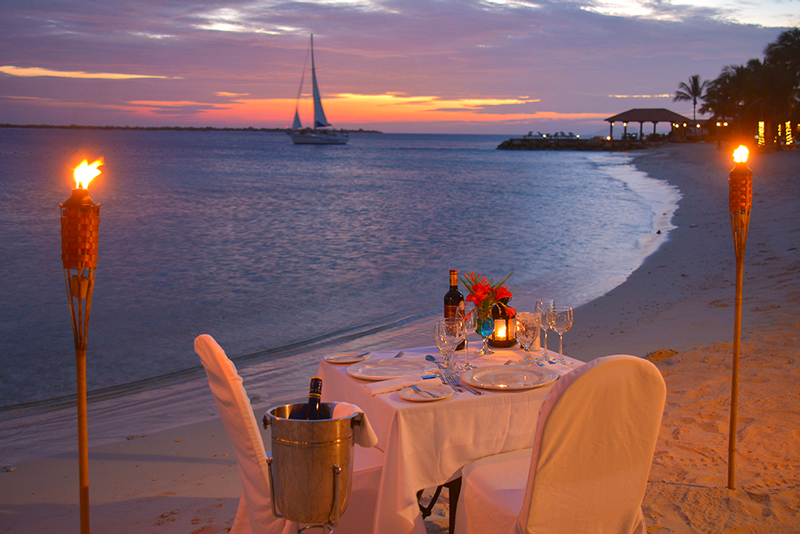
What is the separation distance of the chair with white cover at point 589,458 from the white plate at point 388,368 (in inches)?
22.6

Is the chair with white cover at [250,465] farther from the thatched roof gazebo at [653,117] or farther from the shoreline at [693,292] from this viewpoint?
the thatched roof gazebo at [653,117]

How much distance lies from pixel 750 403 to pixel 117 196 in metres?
26.7

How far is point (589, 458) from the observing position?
73.7 inches

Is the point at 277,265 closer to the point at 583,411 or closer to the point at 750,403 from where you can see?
the point at 750,403

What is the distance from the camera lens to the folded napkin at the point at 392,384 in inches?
88.5

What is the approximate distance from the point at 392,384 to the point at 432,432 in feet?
0.85

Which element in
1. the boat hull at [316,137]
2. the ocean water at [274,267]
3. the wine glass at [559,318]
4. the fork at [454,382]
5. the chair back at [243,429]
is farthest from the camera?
the boat hull at [316,137]

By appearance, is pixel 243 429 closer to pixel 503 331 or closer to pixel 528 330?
pixel 528 330

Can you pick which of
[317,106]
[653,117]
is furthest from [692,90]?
[317,106]

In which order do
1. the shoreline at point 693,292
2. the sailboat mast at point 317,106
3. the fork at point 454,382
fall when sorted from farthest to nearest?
the sailboat mast at point 317,106 < the shoreline at point 693,292 < the fork at point 454,382

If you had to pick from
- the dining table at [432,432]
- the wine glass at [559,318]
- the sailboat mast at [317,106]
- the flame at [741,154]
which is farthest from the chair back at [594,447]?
the sailboat mast at [317,106]

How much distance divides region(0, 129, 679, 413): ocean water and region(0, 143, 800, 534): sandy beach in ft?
3.88

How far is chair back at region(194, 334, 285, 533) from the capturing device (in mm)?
1955

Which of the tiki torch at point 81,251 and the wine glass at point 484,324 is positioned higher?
the tiki torch at point 81,251
